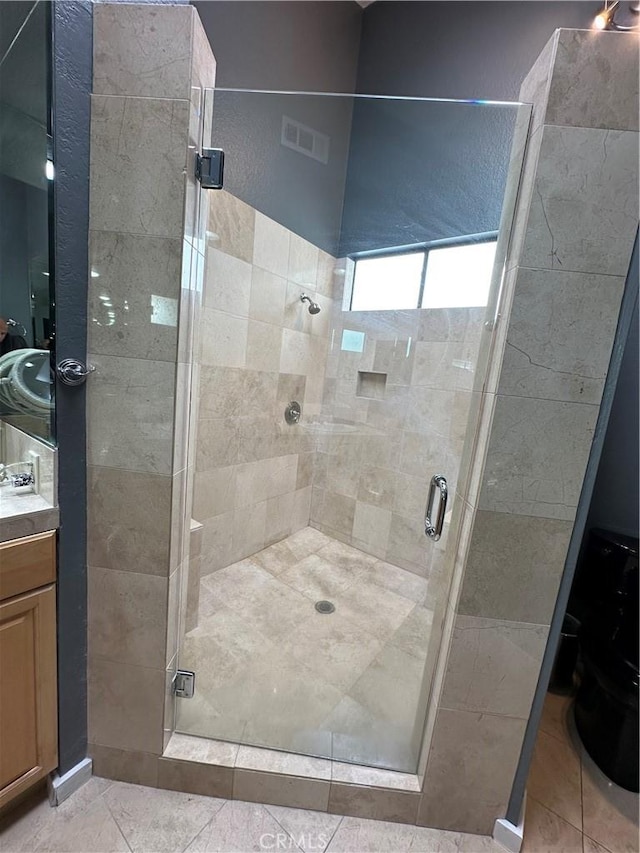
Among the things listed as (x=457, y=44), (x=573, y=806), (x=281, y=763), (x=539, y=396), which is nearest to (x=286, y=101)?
(x=457, y=44)

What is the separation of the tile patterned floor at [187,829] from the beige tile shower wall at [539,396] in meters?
0.21

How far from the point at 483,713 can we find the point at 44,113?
1983 mm

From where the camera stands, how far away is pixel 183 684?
1178mm

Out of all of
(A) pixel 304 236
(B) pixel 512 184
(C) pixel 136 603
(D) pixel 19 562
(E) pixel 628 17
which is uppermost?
(E) pixel 628 17

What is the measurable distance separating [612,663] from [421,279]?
1.88m

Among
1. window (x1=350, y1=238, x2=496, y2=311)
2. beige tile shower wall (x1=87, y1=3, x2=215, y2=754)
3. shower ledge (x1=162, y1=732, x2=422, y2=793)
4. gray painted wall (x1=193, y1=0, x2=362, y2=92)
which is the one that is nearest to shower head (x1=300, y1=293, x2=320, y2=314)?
window (x1=350, y1=238, x2=496, y2=311)

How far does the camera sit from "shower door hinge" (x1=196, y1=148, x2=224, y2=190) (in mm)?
928

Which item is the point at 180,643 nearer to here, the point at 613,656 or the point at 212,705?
the point at 212,705

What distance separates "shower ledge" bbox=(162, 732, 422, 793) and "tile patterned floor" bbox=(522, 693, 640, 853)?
0.44 m

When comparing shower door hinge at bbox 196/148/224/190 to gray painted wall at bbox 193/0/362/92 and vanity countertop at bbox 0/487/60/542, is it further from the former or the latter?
gray painted wall at bbox 193/0/362/92

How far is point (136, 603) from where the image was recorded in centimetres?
104

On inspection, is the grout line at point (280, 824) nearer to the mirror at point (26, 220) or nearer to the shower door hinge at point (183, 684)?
the shower door hinge at point (183, 684)

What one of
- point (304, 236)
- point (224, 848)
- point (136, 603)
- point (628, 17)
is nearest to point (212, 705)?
point (224, 848)

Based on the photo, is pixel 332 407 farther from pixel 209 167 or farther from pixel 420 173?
pixel 209 167
